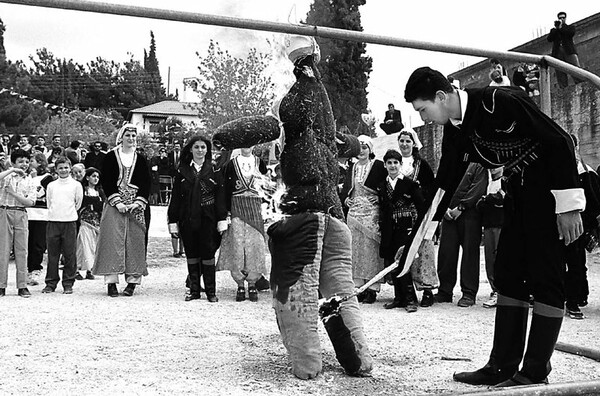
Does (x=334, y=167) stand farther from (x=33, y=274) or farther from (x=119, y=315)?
(x=33, y=274)

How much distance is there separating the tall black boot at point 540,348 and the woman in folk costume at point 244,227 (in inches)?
162

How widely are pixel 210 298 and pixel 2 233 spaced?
2501mm

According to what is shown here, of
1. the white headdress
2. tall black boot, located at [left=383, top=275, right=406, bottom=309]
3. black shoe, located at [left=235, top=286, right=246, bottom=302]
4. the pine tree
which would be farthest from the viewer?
the pine tree

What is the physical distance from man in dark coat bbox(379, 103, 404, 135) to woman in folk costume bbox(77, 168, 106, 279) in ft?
14.1

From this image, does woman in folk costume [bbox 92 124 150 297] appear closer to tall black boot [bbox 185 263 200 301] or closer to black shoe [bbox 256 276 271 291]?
tall black boot [bbox 185 263 200 301]

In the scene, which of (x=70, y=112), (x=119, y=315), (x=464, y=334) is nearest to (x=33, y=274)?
(x=119, y=315)

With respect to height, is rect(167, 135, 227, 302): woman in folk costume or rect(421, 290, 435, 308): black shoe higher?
rect(167, 135, 227, 302): woman in folk costume

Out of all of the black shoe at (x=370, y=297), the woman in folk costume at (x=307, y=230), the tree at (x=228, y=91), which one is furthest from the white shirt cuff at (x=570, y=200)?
the tree at (x=228, y=91)

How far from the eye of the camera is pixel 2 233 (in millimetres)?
7402

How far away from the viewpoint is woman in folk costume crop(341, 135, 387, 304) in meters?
7.17

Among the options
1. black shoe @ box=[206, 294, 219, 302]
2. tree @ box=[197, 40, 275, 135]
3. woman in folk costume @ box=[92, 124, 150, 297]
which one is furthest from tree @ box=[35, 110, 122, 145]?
black shoe @ box=[206, 294, 219, 302]

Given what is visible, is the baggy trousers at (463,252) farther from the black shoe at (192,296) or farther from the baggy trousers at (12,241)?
the baggy trousers at (12,241)

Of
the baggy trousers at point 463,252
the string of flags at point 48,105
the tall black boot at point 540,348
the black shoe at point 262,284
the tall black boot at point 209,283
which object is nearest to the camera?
the tall black boot at point 540,348

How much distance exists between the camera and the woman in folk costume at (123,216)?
289 inches
